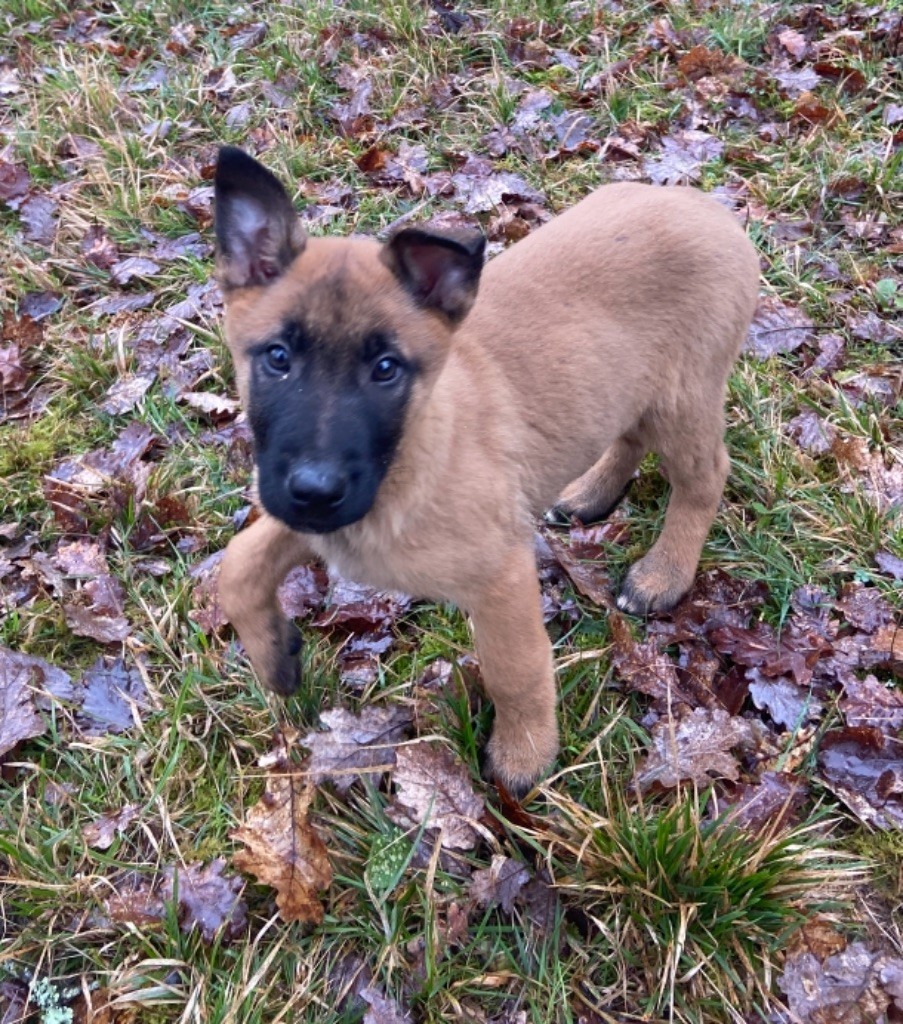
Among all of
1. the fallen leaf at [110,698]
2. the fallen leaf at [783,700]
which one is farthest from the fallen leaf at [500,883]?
the fallen leaf at [110,698]

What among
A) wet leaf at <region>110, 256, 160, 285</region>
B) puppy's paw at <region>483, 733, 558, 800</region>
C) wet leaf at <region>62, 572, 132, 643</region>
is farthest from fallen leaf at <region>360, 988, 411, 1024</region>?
wet leaf at <region>110, 256, 160, 285</region>

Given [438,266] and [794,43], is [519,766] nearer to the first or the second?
[438,266]

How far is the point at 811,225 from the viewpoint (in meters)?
4.99

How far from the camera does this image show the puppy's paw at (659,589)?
139 inches

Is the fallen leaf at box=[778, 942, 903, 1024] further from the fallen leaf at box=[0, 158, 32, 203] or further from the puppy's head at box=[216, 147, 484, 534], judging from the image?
the fallen leaf at box=[0, 158, 32, 203]

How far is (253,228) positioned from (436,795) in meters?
1.92

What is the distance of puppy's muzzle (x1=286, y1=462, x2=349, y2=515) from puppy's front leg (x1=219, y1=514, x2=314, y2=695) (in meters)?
0.70

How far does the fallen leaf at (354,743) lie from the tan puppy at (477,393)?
24 centimetres

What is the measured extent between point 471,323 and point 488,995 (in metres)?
2.16

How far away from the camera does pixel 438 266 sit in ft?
8.11

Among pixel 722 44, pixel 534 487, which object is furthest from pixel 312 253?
pixel 722 44

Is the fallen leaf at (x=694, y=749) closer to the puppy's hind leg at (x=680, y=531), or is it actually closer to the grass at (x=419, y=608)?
the grass at (x=419, y=608)

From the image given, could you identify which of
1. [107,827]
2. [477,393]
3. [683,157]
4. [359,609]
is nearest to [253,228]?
[477,393]

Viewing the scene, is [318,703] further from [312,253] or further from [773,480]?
[773,480]
